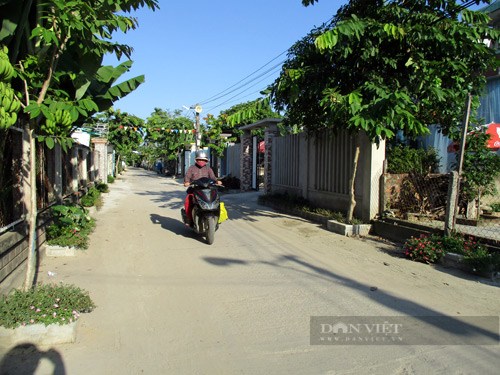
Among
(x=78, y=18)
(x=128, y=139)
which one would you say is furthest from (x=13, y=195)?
(x=128, y=139)

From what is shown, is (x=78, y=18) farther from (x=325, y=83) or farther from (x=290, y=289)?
(x=325, y=83)

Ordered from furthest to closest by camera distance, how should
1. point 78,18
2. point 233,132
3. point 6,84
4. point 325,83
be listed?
point 233,132
point 325,83
point 78,18
point 6,84

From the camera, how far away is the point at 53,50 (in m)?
3.69

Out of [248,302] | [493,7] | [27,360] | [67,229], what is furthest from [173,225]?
[493,7]

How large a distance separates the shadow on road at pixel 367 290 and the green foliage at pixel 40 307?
106 inches

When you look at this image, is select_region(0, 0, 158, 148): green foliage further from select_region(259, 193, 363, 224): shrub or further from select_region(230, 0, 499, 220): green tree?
select_region(259, 193, 363, 224): shrub

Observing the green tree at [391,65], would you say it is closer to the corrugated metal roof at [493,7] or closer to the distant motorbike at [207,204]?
the distant motorbike at [207,204]

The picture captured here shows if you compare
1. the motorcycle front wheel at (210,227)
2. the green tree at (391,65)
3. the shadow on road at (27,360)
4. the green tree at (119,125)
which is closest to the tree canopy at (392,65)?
the green tree at (391,65)

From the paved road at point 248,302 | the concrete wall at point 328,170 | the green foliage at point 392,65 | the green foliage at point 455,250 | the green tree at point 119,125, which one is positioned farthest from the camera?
the green tree at point 119,125

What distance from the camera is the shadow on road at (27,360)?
296cm

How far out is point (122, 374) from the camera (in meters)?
2.97

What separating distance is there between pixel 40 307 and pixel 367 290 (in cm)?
369

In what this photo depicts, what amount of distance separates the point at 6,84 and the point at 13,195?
2226mm

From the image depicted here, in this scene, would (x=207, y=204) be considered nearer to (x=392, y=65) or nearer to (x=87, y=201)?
(x=392, y=65)
